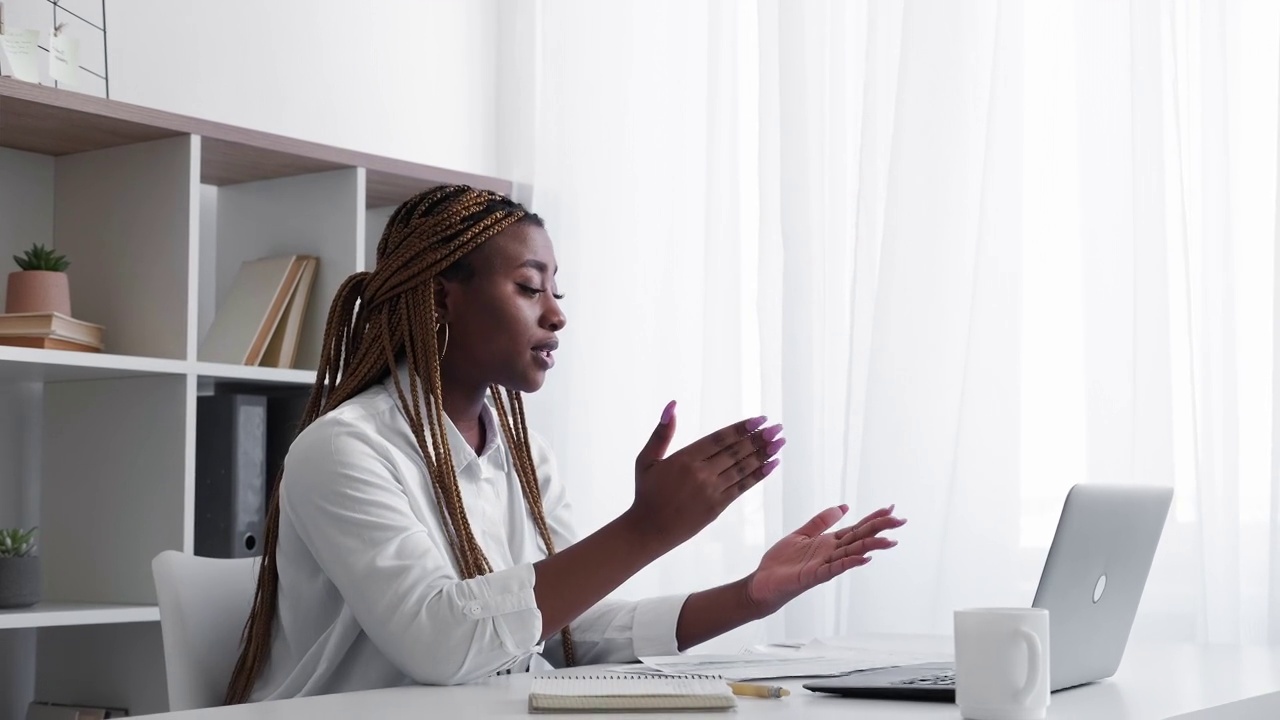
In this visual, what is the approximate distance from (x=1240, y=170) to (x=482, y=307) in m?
1.19

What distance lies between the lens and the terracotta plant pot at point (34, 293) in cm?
219

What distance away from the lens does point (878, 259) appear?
2.45 m

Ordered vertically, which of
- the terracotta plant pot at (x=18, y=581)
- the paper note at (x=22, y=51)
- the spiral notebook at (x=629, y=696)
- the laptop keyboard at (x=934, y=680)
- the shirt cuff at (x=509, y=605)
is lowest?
the terracotta plant pot at (x=18, y=581)

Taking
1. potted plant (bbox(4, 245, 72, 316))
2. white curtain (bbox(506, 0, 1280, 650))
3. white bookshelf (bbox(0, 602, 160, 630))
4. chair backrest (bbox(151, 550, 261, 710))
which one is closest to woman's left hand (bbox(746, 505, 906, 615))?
chair backrest (bbox(151, 550, 261, 710))

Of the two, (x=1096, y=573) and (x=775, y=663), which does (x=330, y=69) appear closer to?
(x=775, y=663)

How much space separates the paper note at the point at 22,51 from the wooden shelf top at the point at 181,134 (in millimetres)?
65

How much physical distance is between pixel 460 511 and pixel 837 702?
59cm

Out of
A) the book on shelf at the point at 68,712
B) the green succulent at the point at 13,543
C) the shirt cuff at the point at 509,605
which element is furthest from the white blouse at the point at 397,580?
the book on shelf at the point at 68,712

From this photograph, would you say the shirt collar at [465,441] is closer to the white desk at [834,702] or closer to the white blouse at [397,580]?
the white blouse at [397,580]

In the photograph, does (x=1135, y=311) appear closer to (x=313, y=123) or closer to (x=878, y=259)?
(x=878, y=259)

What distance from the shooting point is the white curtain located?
2.07 metres

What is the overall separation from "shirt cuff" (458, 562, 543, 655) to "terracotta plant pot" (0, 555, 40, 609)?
1.07m

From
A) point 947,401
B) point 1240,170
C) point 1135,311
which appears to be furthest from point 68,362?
point 1240,170

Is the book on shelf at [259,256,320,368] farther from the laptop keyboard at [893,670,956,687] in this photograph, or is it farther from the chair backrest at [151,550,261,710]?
the laptop keyboard at [893,670,956,687]
